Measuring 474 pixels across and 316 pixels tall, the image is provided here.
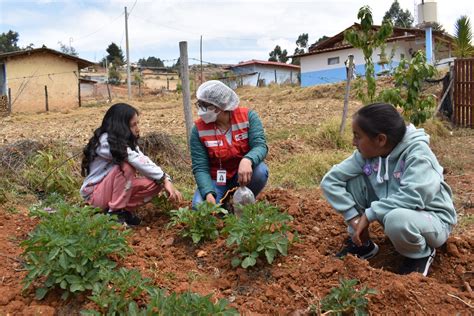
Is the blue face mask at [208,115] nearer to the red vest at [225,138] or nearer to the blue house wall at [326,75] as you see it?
the red vest at [225,138]

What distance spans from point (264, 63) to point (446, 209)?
3918 cm

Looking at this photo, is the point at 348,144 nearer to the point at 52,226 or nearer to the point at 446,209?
the point at 446,209

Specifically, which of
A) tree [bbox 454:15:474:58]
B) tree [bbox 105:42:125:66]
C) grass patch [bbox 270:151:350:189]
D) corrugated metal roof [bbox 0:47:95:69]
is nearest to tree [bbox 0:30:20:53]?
tree [bbox 105:42:125:66]

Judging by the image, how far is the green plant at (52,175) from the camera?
181 inches

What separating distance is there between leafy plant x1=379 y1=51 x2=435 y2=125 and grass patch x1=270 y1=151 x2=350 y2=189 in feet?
3.31

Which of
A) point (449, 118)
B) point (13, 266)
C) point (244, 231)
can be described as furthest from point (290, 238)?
point (449, 118)

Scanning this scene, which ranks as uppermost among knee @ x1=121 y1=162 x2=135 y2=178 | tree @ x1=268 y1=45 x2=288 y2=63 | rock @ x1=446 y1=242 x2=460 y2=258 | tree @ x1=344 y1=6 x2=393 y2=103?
tree @ x1=268 y1=45 x2=288 y2=63

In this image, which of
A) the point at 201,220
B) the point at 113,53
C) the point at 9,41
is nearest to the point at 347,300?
the point at 201,220

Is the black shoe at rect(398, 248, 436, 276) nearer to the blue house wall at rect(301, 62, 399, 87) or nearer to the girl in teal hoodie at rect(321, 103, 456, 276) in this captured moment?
the girl in teal hoodie at rect(321, 103, 456, 276)

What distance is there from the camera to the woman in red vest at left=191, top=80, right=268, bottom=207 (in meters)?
3.42

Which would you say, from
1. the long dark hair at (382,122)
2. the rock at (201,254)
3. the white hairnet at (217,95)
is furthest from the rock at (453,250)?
the white hairnet at (217,95)

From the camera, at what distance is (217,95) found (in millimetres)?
3346

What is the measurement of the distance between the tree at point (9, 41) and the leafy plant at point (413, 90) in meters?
62.7

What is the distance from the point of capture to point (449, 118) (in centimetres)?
1063
